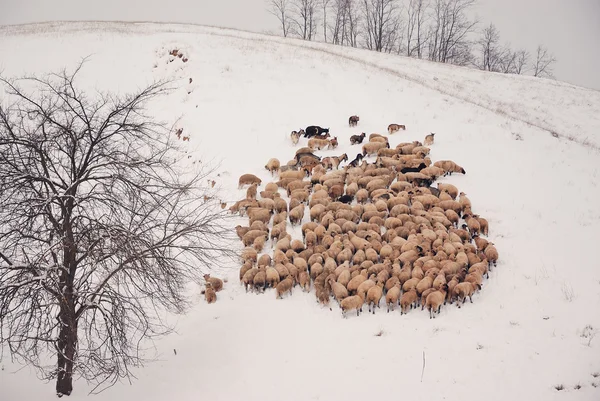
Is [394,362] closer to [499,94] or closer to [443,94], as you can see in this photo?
[443,94]

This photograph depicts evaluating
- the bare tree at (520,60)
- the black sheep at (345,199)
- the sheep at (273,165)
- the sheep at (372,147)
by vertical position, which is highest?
the bare tree at (520,60)

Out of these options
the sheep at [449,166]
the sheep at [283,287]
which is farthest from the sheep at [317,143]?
the sheep at [283,287]

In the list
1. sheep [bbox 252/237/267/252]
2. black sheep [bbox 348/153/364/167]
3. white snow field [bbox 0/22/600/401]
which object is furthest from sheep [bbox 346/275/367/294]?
black sheep [bbox 348/153/364/167]

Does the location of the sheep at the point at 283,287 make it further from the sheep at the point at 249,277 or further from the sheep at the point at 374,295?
the sheep at the point at 374,295

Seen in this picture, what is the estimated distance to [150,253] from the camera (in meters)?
7.55

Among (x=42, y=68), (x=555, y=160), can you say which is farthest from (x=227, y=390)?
(x=42, y=68)

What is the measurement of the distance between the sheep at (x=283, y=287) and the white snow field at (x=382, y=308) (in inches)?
6.8

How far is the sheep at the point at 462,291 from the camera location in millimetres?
9109

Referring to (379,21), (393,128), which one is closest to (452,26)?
(379,21)

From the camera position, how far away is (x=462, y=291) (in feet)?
29.9

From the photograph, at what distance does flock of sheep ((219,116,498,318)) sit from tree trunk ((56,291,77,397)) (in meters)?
4.07

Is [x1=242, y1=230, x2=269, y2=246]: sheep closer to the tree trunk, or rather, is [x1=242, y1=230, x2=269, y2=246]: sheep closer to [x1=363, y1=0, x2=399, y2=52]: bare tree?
the tree trunk

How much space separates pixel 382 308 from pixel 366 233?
2432 millimetres

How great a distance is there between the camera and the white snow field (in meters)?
7.53
